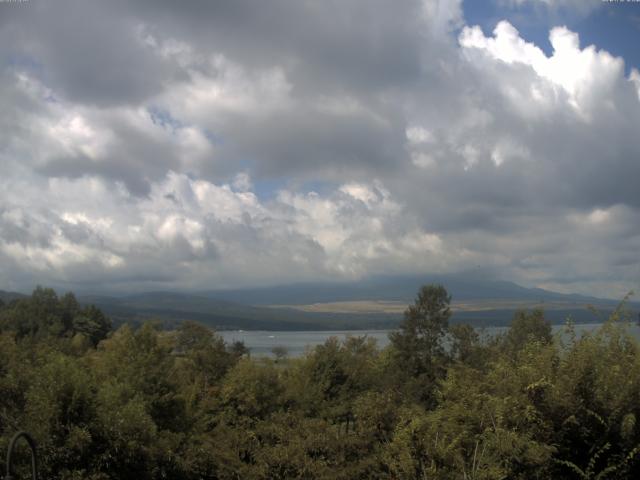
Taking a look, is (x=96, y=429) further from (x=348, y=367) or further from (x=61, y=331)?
(x=61, y=331)

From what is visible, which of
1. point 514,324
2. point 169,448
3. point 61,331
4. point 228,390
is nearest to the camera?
point 169,448

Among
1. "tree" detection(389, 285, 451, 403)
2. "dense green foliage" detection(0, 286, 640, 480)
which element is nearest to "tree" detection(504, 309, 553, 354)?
"tree" detection(389, 285, 451, 403)

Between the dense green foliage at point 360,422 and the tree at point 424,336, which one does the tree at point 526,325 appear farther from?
the dense green foliage at point 360,422

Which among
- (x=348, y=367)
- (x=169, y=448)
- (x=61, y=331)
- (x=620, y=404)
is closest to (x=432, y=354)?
(x=348, y=367)

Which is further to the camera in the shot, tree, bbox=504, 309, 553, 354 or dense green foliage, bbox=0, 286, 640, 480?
tree, bbox=504, 309, 553, 354

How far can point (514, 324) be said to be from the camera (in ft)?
226

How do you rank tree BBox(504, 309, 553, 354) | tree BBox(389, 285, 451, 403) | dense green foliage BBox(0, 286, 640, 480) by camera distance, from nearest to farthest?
1. dense green foliage BBox(0, 286, 640, 480)
2. tree BBox(389, 285, 451, 403)
3. tree BBox(504, 309, 553, 354)

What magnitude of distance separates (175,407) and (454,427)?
18.4 m

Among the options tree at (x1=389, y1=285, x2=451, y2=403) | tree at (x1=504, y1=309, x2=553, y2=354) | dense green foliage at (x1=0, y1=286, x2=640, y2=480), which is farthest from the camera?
tree at (x1=504, y1=309, x2=553, y2=354)

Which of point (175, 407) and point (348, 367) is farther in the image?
point (348, 367)

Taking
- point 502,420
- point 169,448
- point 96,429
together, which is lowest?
point 169,448

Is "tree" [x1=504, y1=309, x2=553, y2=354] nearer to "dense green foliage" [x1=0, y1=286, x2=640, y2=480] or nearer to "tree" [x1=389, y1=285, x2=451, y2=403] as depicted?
"tree" [x1=389, y1=285, x2=451, y2=403]

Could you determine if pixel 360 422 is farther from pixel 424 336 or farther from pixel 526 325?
pixel 526 325

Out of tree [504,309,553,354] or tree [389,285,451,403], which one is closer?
tree [389,285,451,403]
